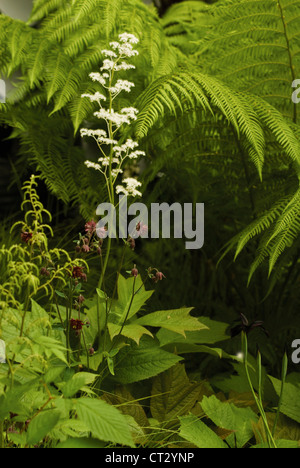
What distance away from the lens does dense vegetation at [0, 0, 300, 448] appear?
0.83 metres

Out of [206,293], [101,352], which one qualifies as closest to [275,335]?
[206,293]

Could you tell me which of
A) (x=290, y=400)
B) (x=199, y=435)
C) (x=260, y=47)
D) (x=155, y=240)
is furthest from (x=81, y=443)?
(x=155, y=240)

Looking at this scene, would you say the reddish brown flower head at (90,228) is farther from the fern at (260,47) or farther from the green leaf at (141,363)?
the fern at (260,47)

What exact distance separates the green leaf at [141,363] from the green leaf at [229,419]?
0.10 meters

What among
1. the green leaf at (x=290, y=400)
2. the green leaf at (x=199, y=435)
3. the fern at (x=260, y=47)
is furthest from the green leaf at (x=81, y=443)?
the fern at (x=260, y=47)

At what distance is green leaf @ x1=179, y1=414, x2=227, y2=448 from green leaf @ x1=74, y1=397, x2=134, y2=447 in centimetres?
17

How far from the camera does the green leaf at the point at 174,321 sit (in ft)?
3.06

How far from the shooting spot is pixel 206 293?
5.21 ft

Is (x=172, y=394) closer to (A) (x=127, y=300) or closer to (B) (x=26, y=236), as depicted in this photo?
(A) (x=127, y=300)

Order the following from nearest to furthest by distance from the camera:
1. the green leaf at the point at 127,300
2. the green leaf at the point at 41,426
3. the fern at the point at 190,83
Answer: the green leaf at the point at 41,426 < the green leaf at the point at 127,300 < the fern at the point at 190,83

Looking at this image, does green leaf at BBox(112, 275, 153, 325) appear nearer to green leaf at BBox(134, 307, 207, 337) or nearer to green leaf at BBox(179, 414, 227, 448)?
green leaf at BBox(134, 307, 207, 337)
